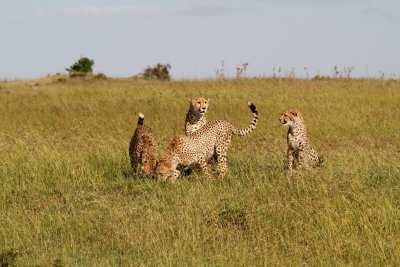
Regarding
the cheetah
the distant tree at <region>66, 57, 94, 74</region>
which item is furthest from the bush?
the cheetah

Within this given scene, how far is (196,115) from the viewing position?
8.29 m

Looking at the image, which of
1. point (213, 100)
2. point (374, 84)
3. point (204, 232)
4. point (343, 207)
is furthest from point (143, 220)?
point (374, 84)

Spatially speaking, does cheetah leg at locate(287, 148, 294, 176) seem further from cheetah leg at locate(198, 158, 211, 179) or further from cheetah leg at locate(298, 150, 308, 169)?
cheetah leg at locate(198, 158, 211, 179)

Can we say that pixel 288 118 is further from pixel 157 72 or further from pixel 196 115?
pixel 157 72

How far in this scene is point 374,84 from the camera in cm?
1609

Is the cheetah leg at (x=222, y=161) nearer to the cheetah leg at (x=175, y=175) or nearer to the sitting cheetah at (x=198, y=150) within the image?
the sitting cheetah at (x=198, y=150)

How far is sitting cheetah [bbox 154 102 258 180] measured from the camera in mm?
7203

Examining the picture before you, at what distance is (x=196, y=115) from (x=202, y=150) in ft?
2.79

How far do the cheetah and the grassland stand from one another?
491 mm

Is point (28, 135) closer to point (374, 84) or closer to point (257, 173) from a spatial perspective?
point (257, 173)

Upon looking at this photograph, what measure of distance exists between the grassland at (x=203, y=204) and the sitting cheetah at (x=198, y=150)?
157 millimetres

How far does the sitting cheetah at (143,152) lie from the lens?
729 cm

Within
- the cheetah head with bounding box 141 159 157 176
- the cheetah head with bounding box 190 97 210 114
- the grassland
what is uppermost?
the cheetah head with bounding box 190 97 210 114

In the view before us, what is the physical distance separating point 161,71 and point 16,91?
6211 millimetres
